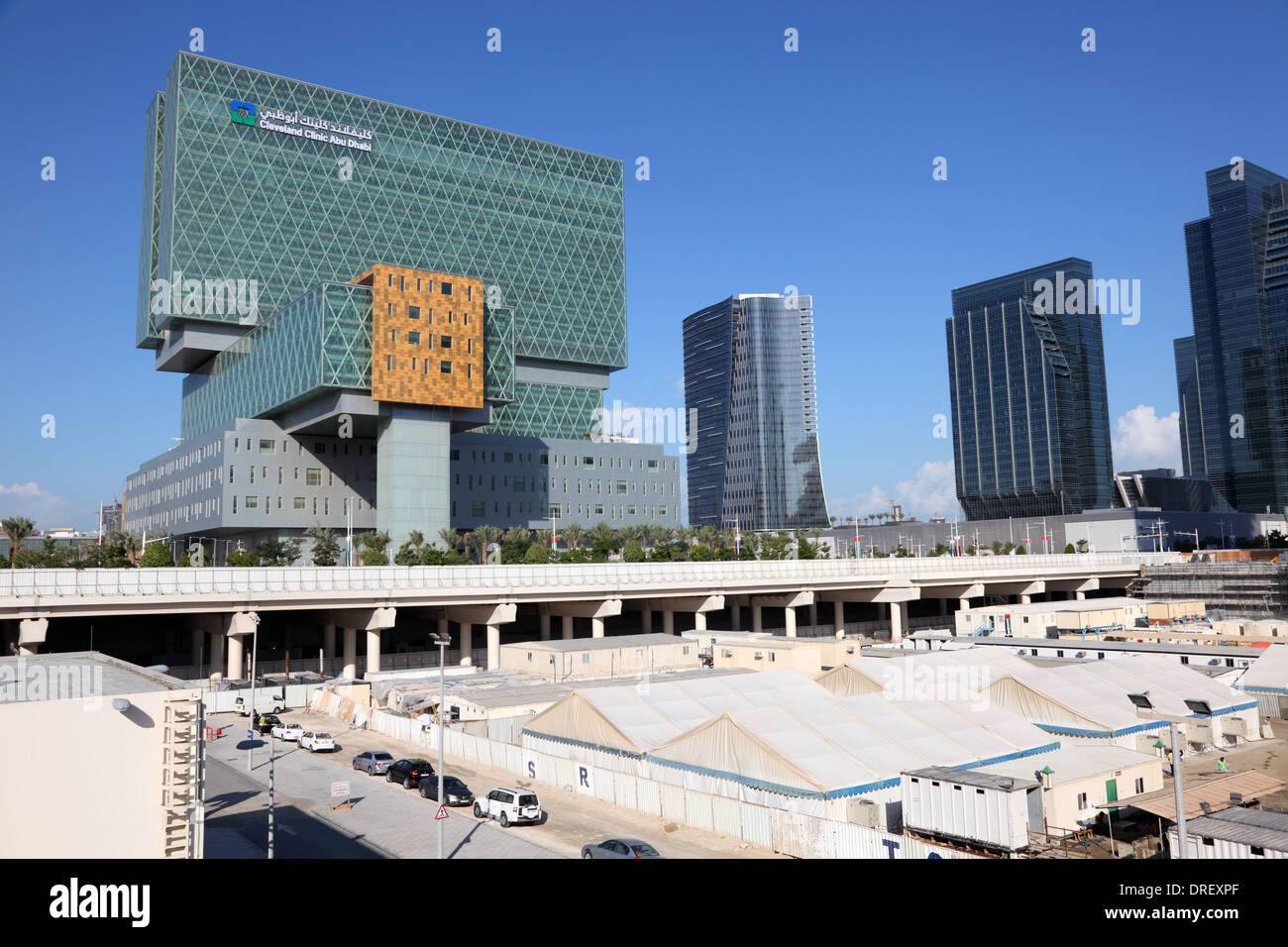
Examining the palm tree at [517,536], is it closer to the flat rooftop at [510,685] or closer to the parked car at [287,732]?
the flat rooftop at [510,685]

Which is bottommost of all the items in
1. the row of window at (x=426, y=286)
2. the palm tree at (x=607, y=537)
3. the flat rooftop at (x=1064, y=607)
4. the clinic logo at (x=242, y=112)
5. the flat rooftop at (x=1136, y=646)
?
the flat rooftop at (x=1136, y=646)

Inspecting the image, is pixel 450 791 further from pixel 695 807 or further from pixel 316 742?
pixel 316 742

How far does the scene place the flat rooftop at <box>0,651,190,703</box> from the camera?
658 inches

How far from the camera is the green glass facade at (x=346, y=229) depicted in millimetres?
143625

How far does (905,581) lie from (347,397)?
259ft

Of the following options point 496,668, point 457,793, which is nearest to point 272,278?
point 496,668

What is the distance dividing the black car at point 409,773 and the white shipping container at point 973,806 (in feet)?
67.8

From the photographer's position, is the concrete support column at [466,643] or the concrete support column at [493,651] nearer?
the concrete support column at [493,651]

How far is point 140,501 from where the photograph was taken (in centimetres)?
18500

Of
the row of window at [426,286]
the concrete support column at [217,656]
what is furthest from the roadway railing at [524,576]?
the row of window at [426,286]

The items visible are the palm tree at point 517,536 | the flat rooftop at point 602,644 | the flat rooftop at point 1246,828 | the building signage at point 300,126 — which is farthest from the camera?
the building signage at point 300,126

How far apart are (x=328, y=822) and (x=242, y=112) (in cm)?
15655
